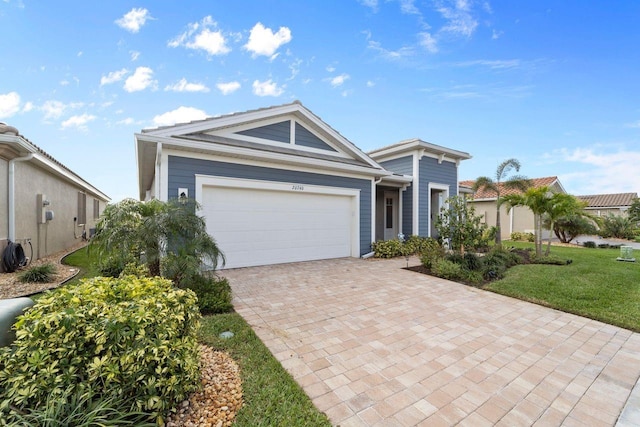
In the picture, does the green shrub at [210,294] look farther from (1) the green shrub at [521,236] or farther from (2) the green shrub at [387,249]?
(1) the green shrub at [521,236]

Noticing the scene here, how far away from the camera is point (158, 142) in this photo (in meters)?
6.53

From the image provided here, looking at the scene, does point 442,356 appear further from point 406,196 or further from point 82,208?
point 82,208

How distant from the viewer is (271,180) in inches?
327

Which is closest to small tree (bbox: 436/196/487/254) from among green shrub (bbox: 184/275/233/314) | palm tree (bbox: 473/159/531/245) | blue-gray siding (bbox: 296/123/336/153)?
blue-gray siding (bbox: 296/123/336/153)

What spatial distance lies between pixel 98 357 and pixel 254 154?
20.8ft

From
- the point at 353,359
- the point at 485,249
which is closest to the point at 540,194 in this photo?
the point at 485,249

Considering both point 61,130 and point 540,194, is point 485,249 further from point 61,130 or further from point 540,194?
point 61,130

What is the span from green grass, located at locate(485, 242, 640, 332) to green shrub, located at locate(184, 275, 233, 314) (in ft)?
18.7

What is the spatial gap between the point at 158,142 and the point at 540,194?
41.1ft

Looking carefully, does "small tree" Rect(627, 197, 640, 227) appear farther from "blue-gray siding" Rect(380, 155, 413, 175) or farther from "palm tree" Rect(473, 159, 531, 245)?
"blue-gray siding" Rect(380, 155, 413, 175)

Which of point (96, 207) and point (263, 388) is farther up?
point (96, 207)

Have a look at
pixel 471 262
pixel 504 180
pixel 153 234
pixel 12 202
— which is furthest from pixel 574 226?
pixel 12 202

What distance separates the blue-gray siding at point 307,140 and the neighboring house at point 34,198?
7296 mm

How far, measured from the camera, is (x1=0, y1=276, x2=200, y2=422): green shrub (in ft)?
6.35
